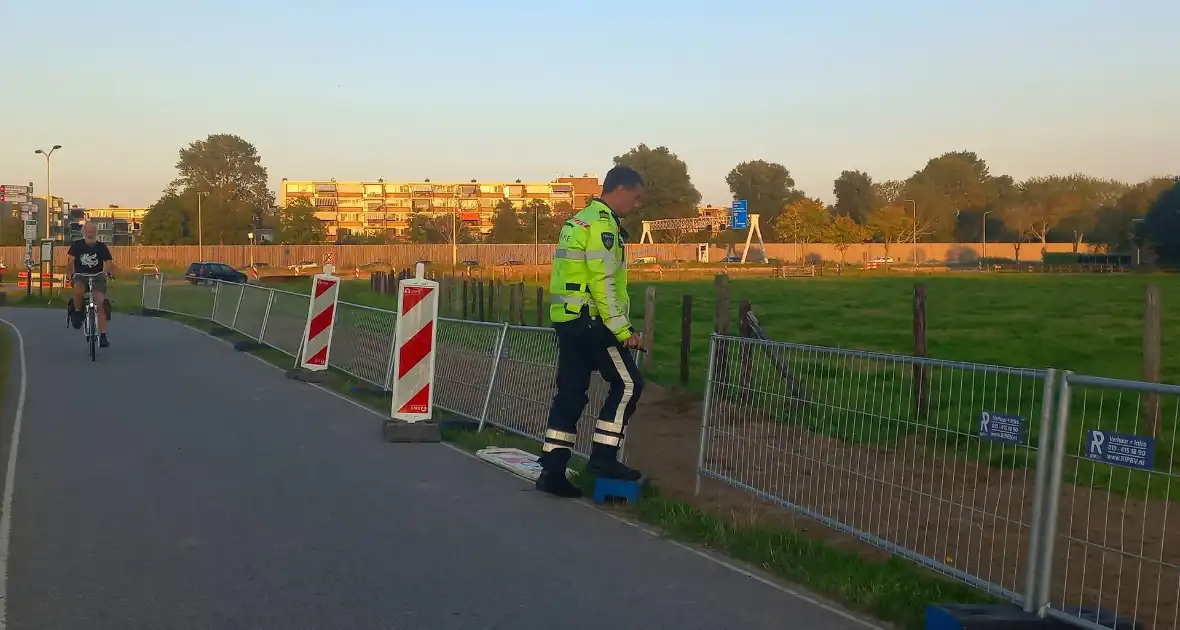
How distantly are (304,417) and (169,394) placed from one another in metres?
2.48

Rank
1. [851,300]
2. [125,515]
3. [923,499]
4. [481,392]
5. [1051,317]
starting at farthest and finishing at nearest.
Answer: [851,300] < [1051,317] < [481,392] < [125,515] < [923,499]

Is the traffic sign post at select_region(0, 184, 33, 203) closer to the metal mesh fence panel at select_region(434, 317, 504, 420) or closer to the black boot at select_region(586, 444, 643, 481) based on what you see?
the metal mesh fence panel at select_region(434, 317, 504, 420)

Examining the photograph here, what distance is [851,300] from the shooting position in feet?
140

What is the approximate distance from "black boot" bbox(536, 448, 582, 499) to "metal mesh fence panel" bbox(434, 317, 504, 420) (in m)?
2.94

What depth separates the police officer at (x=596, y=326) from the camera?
7.48 meters

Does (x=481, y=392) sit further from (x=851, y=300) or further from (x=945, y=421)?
(x=851, y=300)

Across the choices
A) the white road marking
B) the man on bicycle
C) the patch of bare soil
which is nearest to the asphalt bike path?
the white road marking

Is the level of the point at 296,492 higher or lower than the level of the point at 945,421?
lower

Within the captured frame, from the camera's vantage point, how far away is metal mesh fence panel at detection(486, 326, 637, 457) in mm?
9250

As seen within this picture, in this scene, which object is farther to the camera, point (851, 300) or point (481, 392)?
point (851, 300)

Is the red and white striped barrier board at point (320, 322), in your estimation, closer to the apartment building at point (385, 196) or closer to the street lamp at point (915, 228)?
the street lamp at point (915, 228)

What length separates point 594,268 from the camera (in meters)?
7.47

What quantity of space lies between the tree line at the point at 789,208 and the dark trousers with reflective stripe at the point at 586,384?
303ft

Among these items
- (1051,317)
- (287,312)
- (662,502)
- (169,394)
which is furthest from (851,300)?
(662,502)
